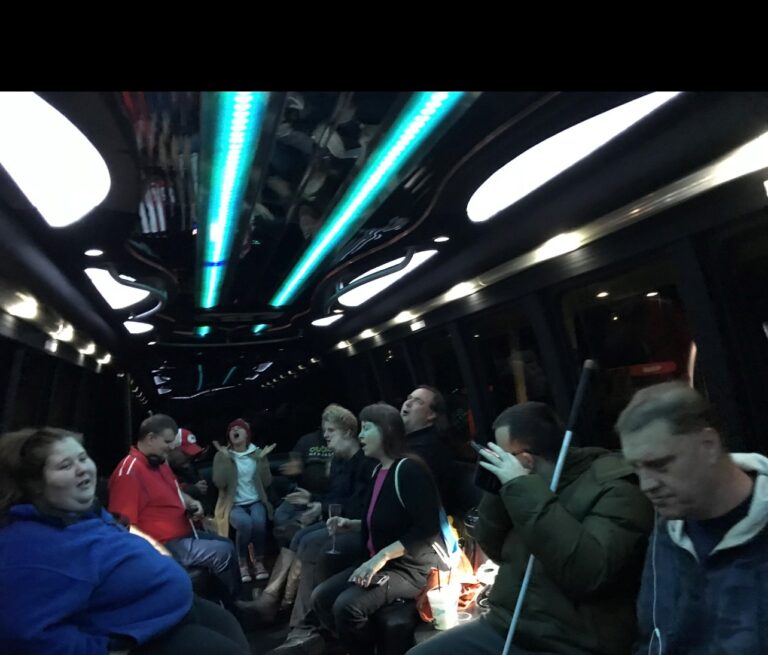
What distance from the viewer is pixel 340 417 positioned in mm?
3779

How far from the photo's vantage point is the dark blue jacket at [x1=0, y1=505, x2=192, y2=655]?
5.85 ft

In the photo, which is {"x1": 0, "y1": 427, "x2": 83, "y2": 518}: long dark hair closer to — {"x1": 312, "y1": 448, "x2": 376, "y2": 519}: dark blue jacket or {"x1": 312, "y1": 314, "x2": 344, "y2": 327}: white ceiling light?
{"x1": 312, "y1": 448, "x2": 376, "y2": 519}: dark blue jacket

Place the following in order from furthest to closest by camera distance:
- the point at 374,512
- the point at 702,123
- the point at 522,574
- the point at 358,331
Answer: the point at 358,331 < the point at 374,512 < the point at 522,574 < the point at 702,123

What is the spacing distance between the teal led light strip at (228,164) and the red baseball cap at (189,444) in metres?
0.98

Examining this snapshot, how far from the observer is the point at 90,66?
1067 millimetres

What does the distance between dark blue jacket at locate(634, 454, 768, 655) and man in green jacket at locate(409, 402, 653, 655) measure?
0.13 m

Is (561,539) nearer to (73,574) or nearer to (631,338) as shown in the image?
(631,338)

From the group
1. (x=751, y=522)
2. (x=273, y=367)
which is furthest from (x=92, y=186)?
(x=751, y=522)

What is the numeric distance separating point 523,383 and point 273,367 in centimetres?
152

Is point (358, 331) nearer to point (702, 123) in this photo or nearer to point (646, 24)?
point (702, 123)

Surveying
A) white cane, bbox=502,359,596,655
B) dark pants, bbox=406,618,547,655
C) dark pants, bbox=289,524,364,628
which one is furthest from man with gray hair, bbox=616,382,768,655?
dark pants, bbox=289,524,364,628

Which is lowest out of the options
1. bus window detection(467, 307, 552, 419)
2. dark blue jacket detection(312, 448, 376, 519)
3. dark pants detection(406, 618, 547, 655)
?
dark pants detection(406, 618, 547, 655)

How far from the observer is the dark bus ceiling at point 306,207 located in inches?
73.0

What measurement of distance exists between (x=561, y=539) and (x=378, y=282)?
2727 mm
